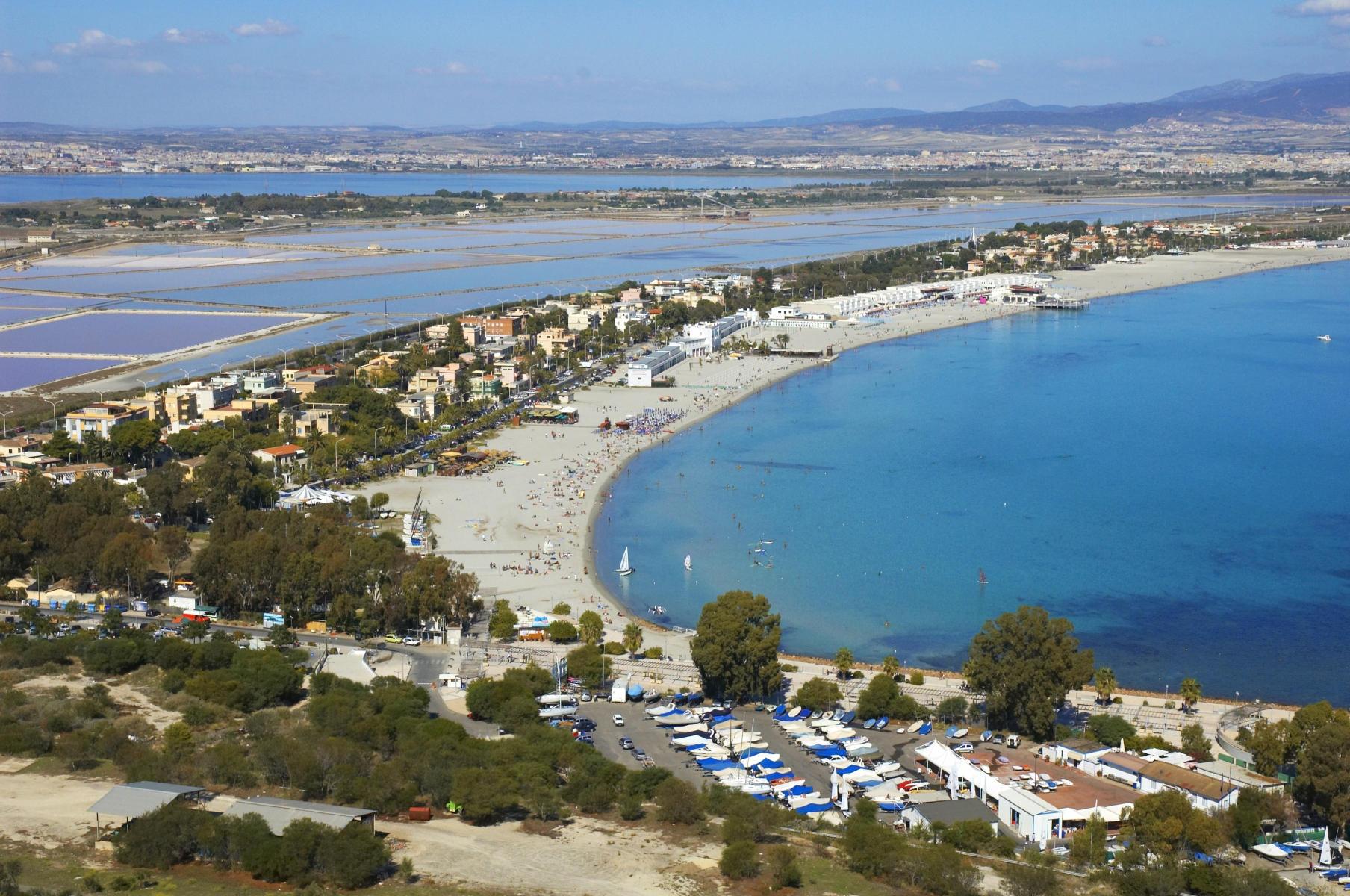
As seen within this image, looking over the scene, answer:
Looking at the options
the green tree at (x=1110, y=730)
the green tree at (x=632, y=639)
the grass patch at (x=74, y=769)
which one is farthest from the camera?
the green tree at (x=632, y=639)

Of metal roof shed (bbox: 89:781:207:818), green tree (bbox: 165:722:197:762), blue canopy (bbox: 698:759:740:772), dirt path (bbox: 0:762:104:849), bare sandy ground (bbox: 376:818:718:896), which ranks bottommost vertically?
blue canopy (bbox: 698:759:740:772)

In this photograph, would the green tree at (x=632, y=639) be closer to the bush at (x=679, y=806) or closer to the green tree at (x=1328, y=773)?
the bush at (x=679, y=806)

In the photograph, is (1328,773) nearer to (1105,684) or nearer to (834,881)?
(1105,684)

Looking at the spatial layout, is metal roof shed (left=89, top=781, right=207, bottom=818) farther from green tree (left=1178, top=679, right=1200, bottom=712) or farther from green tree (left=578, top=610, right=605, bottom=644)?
green tree (left=1178, top=679, right=1200, bottom=712)

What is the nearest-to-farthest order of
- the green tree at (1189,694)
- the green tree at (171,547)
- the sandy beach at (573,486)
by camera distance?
the green tree at (1189,694)
the green tree at (171,547)
the sandy beach at (573,486)

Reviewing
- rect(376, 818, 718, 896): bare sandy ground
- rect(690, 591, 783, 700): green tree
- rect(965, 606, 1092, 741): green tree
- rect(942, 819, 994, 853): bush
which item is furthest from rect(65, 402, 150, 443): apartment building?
rect(942, 819, 994, 853): bush

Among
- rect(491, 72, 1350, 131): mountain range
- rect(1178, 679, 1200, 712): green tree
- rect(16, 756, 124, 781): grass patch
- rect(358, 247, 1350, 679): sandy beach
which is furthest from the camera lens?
rect(491, 72, 1350, 131): mountain range

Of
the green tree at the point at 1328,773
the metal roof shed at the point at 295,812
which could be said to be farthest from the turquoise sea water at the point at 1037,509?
the metal roof shed at the point at 295,812

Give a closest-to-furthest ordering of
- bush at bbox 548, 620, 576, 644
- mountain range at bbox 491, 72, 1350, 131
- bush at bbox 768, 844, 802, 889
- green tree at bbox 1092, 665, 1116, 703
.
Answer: bush at bbox 768, 844, 802, 889, green tree at bbox 1092, 665, 1116, 703, bush at bbox 548, 620, 576, 644, mountain range at bbox 491, 72, 1350, 131
